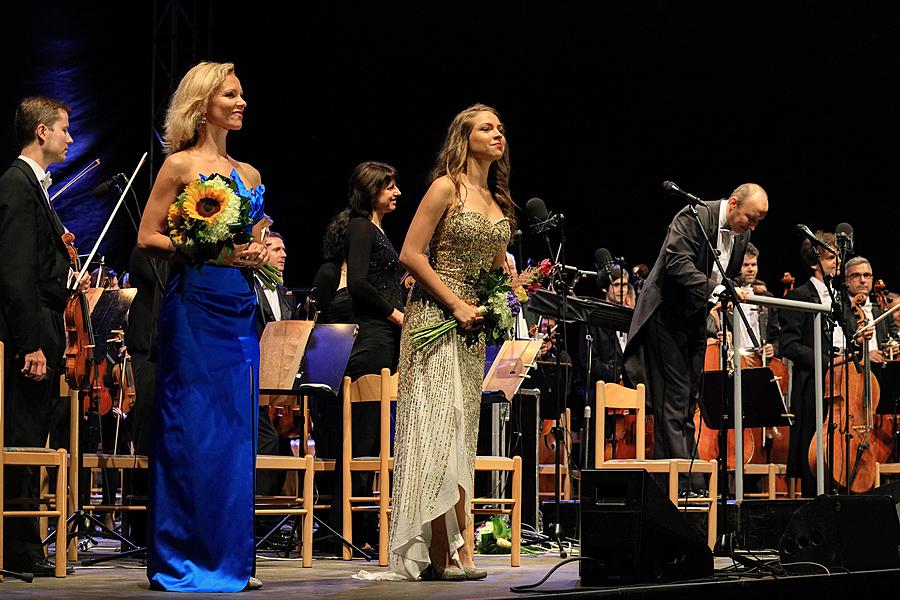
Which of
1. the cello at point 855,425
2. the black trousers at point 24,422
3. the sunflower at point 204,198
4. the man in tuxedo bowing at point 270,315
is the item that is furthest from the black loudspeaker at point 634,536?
the cello at point 855,425

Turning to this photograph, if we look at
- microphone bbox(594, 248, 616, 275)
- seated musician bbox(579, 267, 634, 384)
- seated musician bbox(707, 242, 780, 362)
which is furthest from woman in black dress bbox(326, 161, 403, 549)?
microphone bbox(594, 248, 616, 275)

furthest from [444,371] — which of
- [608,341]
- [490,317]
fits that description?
[608,341]

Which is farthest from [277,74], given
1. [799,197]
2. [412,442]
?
[412,442]

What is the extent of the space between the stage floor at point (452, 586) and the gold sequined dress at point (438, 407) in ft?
0.80

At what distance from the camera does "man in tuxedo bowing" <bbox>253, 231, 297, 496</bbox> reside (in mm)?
6277

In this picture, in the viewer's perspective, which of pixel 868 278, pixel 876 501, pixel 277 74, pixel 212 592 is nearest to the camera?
pixel 212 592

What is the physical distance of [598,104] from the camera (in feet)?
36.8

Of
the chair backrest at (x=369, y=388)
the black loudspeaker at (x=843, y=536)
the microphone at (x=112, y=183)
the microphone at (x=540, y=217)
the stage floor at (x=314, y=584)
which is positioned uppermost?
the microphone at (x=112, y=183)

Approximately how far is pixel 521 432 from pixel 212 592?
343cm

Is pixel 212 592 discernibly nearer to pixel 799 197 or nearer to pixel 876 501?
pixel 876 501

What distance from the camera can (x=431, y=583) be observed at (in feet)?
14.3

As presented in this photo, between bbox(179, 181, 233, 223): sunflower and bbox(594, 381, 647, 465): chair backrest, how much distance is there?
8.48 feet

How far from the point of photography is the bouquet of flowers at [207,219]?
3.96m

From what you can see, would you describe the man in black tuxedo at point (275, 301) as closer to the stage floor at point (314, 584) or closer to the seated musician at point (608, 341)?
the stage floor at point (314, 584)
